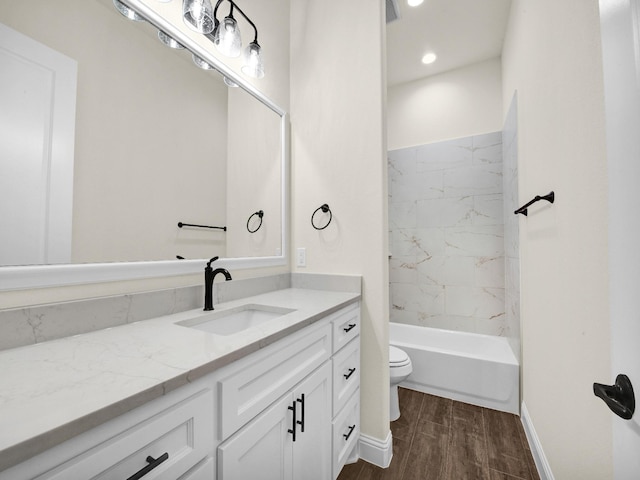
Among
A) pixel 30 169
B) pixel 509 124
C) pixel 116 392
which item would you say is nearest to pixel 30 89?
pixel 30 169

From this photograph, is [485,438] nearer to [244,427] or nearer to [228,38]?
[244,427]

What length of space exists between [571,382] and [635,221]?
3.23ft

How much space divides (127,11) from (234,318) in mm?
1274

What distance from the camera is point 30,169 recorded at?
81cm

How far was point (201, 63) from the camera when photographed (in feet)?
4.35

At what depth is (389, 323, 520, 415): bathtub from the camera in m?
1.99

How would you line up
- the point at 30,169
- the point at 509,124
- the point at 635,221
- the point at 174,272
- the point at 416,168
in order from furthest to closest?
the point at 416,168 < the point at 509,124 < the point at 174,272 < the point at 30,169 < the point at 635,221

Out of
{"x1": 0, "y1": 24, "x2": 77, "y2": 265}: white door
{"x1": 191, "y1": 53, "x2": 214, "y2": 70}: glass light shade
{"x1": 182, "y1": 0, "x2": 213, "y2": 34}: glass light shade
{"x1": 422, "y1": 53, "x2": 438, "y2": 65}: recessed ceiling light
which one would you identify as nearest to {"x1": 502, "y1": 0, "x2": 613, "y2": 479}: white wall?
{"x1": 422, "y1": 53, "x2": 438, "y2": 65}: recessed ceiling light

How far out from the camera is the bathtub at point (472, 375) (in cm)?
199

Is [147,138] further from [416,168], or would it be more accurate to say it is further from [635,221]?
[416,168]

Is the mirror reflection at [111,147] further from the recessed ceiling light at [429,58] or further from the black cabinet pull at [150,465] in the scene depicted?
the recessed ceiling light at [429,58]

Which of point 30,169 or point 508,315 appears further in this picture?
point 508,315

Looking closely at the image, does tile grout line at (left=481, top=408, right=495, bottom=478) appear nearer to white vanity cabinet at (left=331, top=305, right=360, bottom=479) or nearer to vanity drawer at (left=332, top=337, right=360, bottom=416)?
white vanity cabinet at (left=331, top=305, right=360, bottom=479)

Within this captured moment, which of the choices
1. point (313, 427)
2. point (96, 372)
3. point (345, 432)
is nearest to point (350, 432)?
point (345, 432)
